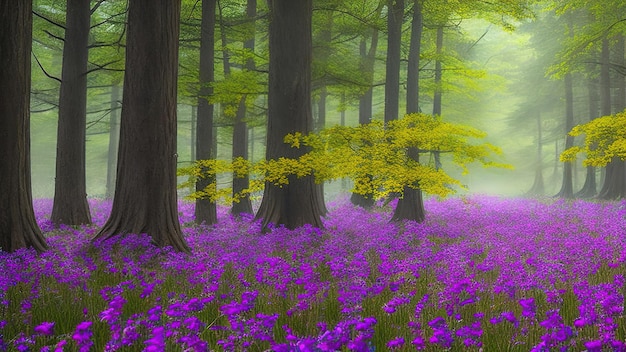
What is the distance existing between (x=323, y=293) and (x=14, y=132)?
19.3 feet

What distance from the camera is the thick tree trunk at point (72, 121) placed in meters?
12.9

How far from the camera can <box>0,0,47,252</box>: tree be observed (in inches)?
279

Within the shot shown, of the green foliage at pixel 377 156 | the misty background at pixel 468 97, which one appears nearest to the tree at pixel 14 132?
the green foliage at pixel 377 156

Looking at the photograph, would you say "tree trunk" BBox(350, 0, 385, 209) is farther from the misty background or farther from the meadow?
the meadow

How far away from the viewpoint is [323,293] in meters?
4.70

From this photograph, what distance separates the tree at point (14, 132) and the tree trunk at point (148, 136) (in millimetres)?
1222

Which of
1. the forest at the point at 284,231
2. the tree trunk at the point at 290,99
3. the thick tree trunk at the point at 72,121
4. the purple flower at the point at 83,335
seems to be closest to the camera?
the purple flower at the point at 83,335

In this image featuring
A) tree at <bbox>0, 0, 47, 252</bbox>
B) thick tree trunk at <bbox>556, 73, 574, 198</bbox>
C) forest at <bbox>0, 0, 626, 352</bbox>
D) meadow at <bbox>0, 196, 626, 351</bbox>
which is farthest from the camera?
thick tree trunk at <bbox>556, 73, 574, 198</bbox>

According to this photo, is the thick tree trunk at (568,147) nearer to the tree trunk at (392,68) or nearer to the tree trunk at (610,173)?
the tree trunk at (610,173)

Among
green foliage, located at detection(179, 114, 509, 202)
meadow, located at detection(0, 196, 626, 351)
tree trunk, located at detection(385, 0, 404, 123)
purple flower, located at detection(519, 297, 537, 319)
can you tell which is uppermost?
tree trunk, located at detection(385, 0, 404, 123)

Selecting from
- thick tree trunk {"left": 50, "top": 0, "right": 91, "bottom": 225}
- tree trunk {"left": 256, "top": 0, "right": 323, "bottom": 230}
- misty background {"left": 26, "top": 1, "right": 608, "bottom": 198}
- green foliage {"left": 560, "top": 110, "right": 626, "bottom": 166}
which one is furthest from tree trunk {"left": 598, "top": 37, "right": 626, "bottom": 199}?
thick tree trunk {"left": 50, "top": 0, "right": 91, "bottom": 225}

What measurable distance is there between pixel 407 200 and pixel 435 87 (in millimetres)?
5749

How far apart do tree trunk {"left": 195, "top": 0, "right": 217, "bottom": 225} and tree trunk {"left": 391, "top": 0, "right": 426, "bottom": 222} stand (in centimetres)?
562

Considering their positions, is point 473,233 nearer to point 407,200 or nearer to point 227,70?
point 407,200
